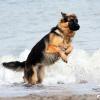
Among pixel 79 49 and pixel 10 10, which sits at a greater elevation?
pixel 10 10

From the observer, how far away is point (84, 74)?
40.5 feet

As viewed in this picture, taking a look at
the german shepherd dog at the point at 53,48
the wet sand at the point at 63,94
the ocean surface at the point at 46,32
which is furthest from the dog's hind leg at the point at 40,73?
the wet sand at the point at 63,94

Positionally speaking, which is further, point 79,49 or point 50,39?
point 79,49

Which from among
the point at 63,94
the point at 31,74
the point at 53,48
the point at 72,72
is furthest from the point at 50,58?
the point at 63,94

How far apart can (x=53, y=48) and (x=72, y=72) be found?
2.21 metres

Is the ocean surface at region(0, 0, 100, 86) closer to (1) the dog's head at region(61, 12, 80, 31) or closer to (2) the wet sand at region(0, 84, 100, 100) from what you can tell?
(1) the dog's head at region(61, 12, 80, 31)

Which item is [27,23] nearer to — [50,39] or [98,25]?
[98,25]

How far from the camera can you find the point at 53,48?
1045cm

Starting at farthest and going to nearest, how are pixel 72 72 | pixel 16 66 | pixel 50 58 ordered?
1. pixel 72 72
2. pixel 16 66
3. pixel 50 58

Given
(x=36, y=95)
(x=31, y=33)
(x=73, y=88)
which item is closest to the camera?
(x=36, y=95)

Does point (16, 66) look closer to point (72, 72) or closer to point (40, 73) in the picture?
point (40, 73)

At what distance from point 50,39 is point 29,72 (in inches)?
30.2

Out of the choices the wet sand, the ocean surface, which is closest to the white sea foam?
the ocean surface

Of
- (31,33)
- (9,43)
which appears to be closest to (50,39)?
(9,43)
